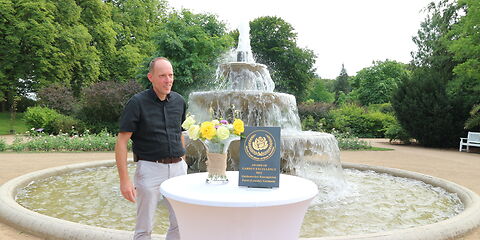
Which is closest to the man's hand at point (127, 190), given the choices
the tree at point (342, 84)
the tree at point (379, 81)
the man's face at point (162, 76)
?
the man's face at point (162, 76)

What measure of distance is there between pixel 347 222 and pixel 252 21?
1412 inches

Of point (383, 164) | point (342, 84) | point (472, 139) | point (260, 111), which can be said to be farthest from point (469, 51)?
point (342, 84)

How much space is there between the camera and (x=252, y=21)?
1529 inches

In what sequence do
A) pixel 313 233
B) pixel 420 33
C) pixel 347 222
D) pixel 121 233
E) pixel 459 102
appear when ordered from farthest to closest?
1. pixel 420 33
2. pixel 459 102
3. pixel 347 222
4. pixel 313 233
5. pixel 121 233

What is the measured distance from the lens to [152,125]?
3.04m

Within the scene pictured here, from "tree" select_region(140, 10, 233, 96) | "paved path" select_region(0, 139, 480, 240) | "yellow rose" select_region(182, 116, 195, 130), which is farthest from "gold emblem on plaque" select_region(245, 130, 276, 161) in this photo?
"tree" select_region(140, 10, 233, 96)

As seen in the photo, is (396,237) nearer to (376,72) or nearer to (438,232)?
(438,232)

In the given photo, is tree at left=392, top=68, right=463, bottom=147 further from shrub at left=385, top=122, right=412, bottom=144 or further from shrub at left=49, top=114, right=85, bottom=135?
shrub at left=49, top=114, right=85, bottom=135

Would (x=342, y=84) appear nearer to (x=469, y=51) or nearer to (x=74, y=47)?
(x=74, y=47)

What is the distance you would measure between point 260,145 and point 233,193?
1.26 ft

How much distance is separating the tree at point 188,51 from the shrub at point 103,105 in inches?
99.0

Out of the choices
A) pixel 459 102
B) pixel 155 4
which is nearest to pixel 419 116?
pixel 459 102

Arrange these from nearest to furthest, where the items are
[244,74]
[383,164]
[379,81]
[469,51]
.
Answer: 1. [244,74]
2. [383,164]
3. [469,51]
4. [379,81]

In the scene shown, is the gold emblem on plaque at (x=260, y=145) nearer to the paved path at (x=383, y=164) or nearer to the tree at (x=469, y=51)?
the paved path at (x=383, y=164)
